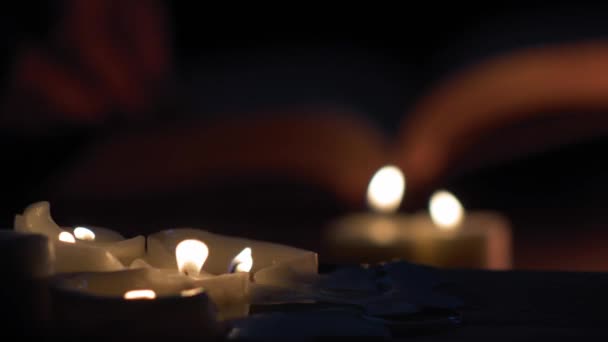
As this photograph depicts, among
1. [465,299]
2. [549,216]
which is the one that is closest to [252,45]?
[549,216]

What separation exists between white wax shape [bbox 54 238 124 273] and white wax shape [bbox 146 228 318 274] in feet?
0.36

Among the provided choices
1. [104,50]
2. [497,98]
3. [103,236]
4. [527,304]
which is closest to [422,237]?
[527,304]

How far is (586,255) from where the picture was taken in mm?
2367

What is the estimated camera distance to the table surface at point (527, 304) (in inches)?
32.4

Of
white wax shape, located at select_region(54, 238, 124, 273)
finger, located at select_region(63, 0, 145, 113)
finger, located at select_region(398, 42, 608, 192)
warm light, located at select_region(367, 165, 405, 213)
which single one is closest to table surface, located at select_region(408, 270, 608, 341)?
white wax shape, located at select_region(54, 238, 124, 273)

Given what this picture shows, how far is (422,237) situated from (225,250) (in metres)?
0.70

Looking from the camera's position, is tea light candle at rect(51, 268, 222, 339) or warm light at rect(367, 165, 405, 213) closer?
tea light candle at rect(51, 268, 222, 339)

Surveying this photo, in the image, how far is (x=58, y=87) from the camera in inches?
112

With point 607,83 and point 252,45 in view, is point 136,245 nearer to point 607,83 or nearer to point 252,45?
point 607,83

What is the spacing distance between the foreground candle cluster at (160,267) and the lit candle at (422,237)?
2.15ft

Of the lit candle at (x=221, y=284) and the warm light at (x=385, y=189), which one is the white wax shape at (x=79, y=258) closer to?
the lit candle at (x=221, y=284)

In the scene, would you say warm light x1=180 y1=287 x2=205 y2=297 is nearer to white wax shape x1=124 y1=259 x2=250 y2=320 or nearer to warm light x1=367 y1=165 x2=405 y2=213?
white wax shape x1=124 y1=259 x2=250 y2=320

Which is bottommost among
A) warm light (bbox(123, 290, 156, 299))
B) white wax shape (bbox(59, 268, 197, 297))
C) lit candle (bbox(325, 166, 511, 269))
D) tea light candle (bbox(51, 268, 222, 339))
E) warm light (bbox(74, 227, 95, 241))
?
tea light candle (bbox(51, 268, 222, 339))

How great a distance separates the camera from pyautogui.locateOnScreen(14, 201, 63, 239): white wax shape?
859 millimetres
